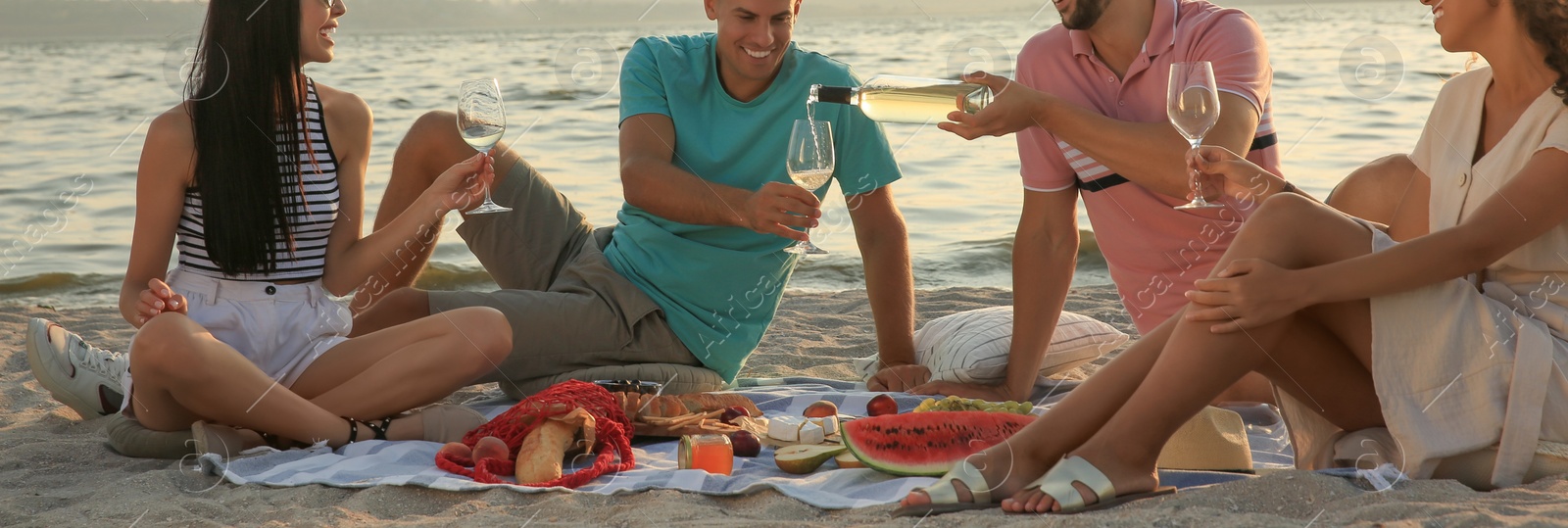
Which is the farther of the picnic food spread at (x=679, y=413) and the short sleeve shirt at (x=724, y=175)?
the short sleeve shirt at (x=724, y=175)

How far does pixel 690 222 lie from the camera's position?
4.41 m

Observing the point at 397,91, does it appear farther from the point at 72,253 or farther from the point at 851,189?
the point at 851,189

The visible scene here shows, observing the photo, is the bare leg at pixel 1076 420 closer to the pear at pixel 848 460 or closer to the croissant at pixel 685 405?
the pear at pixel 848 460

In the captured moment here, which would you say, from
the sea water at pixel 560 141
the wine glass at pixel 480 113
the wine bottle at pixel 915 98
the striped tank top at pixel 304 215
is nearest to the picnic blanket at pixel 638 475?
the striped tank top at pixel 304 215

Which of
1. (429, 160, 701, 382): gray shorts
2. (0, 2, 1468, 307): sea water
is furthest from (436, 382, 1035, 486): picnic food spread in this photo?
(0, 2, 1468, 307): sea water

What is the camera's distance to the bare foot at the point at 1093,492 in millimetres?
2682

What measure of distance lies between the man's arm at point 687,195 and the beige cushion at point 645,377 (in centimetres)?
56

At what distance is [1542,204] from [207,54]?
11.9 feet

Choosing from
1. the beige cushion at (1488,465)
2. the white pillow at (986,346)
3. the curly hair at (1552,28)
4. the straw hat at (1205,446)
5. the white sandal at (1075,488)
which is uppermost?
the curly hair at (1552,28)

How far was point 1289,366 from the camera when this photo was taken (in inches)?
111

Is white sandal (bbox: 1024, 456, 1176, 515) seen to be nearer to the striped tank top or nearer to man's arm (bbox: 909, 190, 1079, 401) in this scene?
man's arm (bbox: 909, 190, 1079, 401)

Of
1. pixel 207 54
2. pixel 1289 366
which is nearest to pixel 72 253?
pixel 207 54

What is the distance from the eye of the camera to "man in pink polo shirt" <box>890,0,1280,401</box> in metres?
3.84

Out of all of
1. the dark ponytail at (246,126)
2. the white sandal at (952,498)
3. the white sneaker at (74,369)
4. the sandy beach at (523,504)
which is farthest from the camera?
the white sneaker at (74,369)
